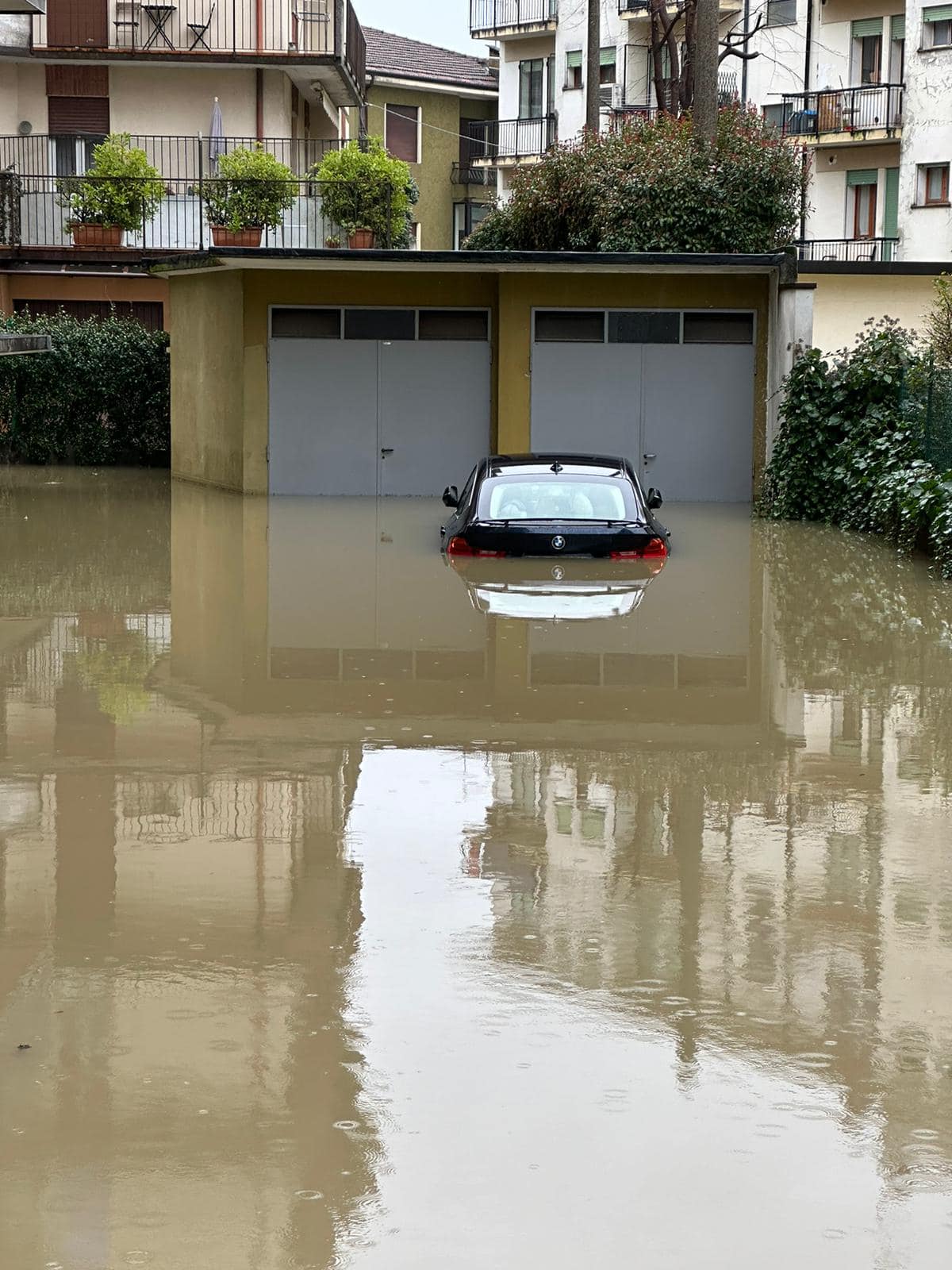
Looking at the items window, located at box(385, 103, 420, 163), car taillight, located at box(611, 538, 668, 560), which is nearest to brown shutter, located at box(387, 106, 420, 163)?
window, located at box(385, 103, 420, 163)

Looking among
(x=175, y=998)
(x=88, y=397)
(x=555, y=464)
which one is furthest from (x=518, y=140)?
(x=175, y=998)

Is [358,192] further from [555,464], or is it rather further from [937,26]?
[937,26]

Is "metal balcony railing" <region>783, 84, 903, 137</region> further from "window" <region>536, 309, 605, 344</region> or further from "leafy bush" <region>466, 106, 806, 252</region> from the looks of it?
"window" <region>536, 309, 605, 344</region>

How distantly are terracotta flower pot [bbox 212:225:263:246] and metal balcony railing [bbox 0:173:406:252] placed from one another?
399 millimetres

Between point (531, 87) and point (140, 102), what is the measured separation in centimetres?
2534

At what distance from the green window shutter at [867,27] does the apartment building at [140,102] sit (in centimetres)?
1707

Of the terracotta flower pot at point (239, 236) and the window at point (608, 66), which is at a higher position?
the window at point (608, 66)

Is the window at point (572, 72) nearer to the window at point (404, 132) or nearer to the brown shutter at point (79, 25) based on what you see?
the window at point (404, 132)

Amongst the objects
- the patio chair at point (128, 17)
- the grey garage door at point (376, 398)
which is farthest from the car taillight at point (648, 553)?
the patio chair at point (128, 17)

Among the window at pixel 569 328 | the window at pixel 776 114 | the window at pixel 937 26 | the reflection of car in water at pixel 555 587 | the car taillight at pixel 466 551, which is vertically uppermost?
the window at pixel 937 26

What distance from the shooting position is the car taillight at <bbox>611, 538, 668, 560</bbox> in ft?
55.0

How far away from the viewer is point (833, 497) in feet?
75.3

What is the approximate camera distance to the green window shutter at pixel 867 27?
4853 centimetres

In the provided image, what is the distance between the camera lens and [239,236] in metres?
33.7
